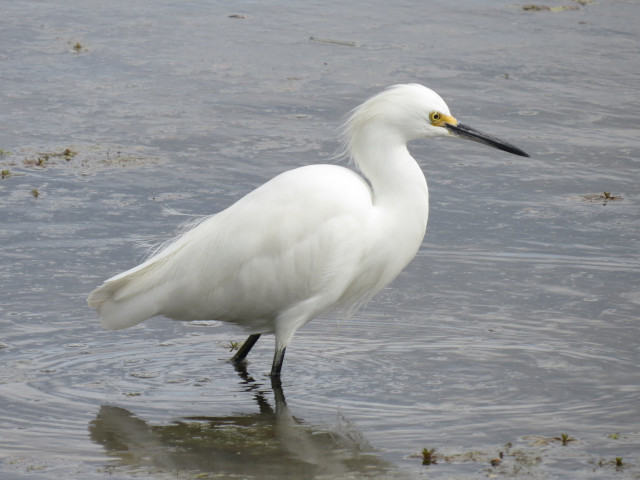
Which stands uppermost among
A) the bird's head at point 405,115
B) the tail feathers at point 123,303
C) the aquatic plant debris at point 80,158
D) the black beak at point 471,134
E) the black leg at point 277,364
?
the bird's head at point 405,115

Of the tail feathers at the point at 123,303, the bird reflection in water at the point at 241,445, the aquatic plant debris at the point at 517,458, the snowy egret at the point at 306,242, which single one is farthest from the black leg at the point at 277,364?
the aquatic plant debris at the point at 517,458

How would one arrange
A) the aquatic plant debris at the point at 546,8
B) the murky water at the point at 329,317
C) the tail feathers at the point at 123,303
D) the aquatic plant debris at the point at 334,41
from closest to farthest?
the murky water at the point at 329,317 → the tail feathers at the point at 123,303 → the aquatic plant debris at the point at 334,41 → the aquatic plant debris at the point at 546,8

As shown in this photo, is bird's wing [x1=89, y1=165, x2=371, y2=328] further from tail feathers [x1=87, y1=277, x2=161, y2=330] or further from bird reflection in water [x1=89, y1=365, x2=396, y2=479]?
bird reflection in water [x1=89, y1=365, x2=396, y2=479]

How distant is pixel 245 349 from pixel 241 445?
3.40 feet

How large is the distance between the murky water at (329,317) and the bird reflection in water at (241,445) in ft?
0.05

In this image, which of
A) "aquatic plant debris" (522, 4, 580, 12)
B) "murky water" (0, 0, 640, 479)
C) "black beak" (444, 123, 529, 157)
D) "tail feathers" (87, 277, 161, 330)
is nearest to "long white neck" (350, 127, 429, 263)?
"black beak" (444, 123, 529, 157)

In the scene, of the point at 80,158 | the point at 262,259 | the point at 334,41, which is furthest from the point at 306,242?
the point at 334,41

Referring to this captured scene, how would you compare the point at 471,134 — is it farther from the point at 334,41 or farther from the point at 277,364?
the point at 334,41

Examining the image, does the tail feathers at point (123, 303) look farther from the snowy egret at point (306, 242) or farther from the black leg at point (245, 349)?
the black leg at point (245, 349)

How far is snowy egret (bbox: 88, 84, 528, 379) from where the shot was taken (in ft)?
16.7

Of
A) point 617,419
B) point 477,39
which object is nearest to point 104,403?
point 617,419

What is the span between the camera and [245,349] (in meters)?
5.49

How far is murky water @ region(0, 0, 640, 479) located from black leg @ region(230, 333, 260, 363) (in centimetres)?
8

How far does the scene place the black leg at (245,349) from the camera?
5.48 m
